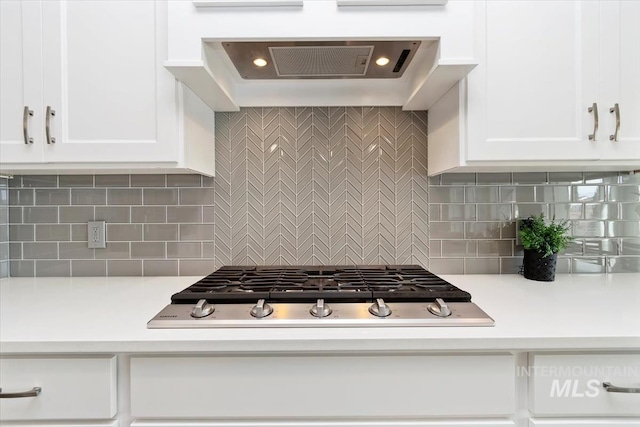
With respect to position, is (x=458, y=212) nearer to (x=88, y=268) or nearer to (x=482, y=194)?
(x=482, y=194)

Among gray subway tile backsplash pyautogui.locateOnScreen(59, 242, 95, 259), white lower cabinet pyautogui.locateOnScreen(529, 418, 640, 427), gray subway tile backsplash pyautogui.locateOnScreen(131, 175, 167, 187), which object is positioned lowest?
white lower cabinet pyautogui.locateOnScreen(529, 418, 640, 427)

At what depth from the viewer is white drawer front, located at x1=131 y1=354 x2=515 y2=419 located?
2.76 feet

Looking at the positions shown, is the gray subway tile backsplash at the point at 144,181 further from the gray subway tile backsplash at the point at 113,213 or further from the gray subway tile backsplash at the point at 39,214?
the gray subway tile backsplash at the point at 39,214

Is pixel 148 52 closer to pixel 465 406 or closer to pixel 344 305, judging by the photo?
pixel 344 305

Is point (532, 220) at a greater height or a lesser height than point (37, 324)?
greater

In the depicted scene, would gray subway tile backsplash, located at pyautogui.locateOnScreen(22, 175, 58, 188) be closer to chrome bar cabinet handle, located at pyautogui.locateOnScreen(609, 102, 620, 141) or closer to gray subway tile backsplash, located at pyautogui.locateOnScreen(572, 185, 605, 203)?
chrome bar cabinet handle, located at pyautogui.locateOnScreen(609, 102, 620, 141)

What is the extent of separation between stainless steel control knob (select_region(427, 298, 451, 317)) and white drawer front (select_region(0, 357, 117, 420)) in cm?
83

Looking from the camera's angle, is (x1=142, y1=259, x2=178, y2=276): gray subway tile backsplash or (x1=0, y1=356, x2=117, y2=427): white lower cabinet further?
(x1=142, y1=259, x2=178, y2=276): gray subway tile backsplash

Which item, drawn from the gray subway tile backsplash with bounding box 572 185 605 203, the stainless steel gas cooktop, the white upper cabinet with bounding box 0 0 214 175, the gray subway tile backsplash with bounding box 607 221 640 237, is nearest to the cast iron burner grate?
the stainless steel gas cooktop

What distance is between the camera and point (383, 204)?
1.55m

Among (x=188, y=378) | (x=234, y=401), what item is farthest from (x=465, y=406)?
(x=188, y=378)

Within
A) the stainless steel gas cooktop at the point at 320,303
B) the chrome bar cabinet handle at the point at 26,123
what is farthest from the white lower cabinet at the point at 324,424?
the chrome bar cabinet handle at the point at 26,123

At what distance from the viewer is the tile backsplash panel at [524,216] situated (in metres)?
1.53

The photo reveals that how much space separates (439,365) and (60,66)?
4.85ft
